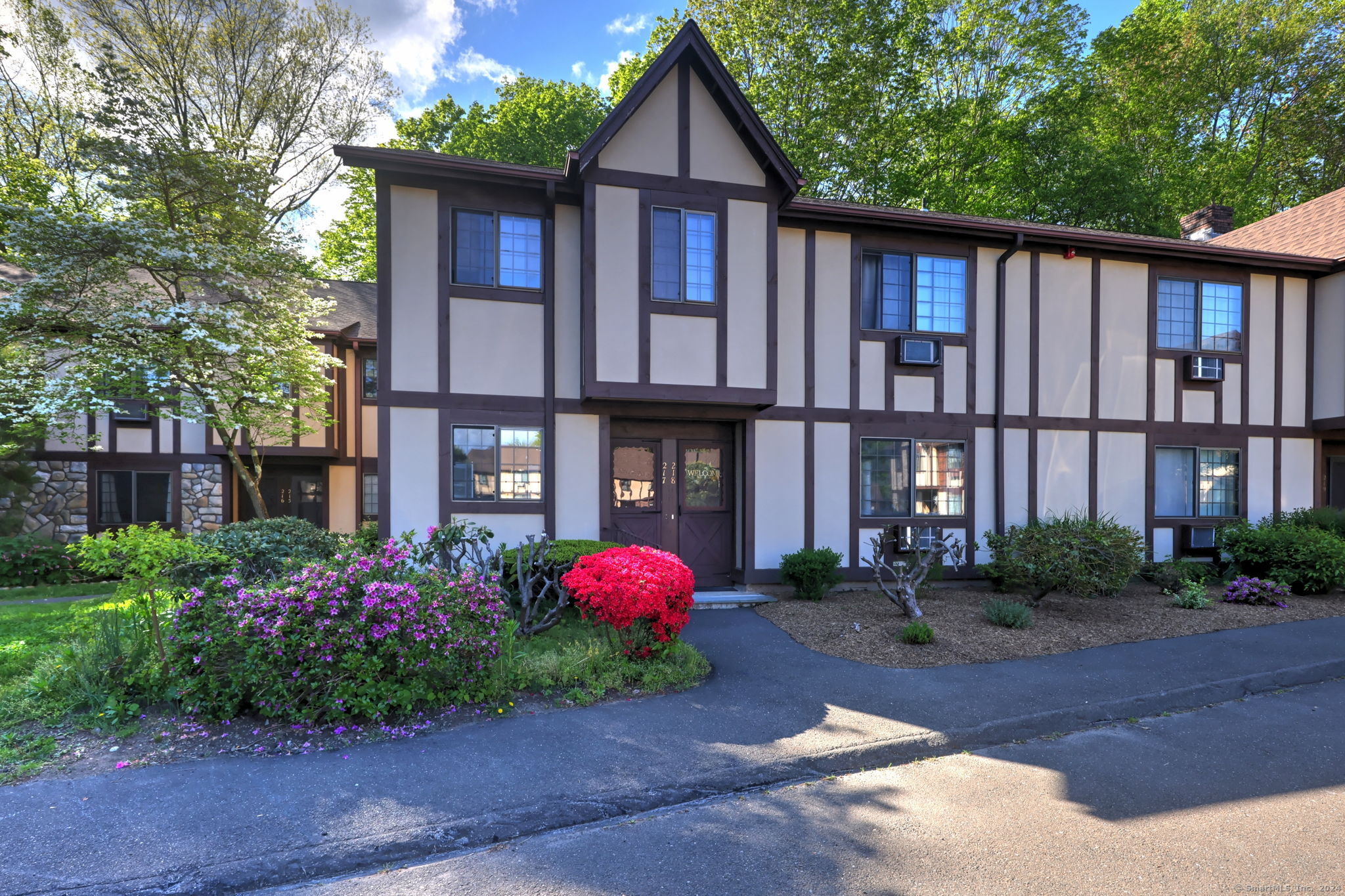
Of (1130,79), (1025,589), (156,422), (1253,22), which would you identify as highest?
(1253,22)

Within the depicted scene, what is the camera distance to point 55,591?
11281 millimetres

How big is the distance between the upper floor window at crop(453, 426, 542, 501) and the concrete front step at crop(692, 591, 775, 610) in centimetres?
283

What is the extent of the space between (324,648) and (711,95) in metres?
8.55

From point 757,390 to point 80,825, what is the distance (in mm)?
7949

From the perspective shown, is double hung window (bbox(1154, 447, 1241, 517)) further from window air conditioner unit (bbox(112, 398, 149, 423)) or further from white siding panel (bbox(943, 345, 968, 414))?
window air conditioner unit (bbox(112, 398, 149, 423))

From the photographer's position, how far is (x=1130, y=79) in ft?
70.7

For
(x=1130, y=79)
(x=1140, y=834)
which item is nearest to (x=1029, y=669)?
(x=1140, y=834)

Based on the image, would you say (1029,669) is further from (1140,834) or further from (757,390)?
Result: (757,390)

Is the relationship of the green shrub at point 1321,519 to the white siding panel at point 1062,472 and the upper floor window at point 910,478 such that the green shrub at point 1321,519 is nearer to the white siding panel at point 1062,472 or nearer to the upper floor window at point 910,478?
the white siding panel at point 1062,472

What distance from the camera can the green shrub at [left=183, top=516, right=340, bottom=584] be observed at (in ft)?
18.8

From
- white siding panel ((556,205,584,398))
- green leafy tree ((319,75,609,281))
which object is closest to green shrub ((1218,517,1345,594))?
white siding panel ((556,205,584,398))

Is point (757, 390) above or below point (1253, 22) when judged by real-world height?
below

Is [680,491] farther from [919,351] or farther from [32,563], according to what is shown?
[32,563]

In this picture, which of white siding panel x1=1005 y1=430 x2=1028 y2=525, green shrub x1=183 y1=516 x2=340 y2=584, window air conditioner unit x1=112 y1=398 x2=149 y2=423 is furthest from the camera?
window air conditioner unit x1=112 y1=398 x2=149 y2=423
